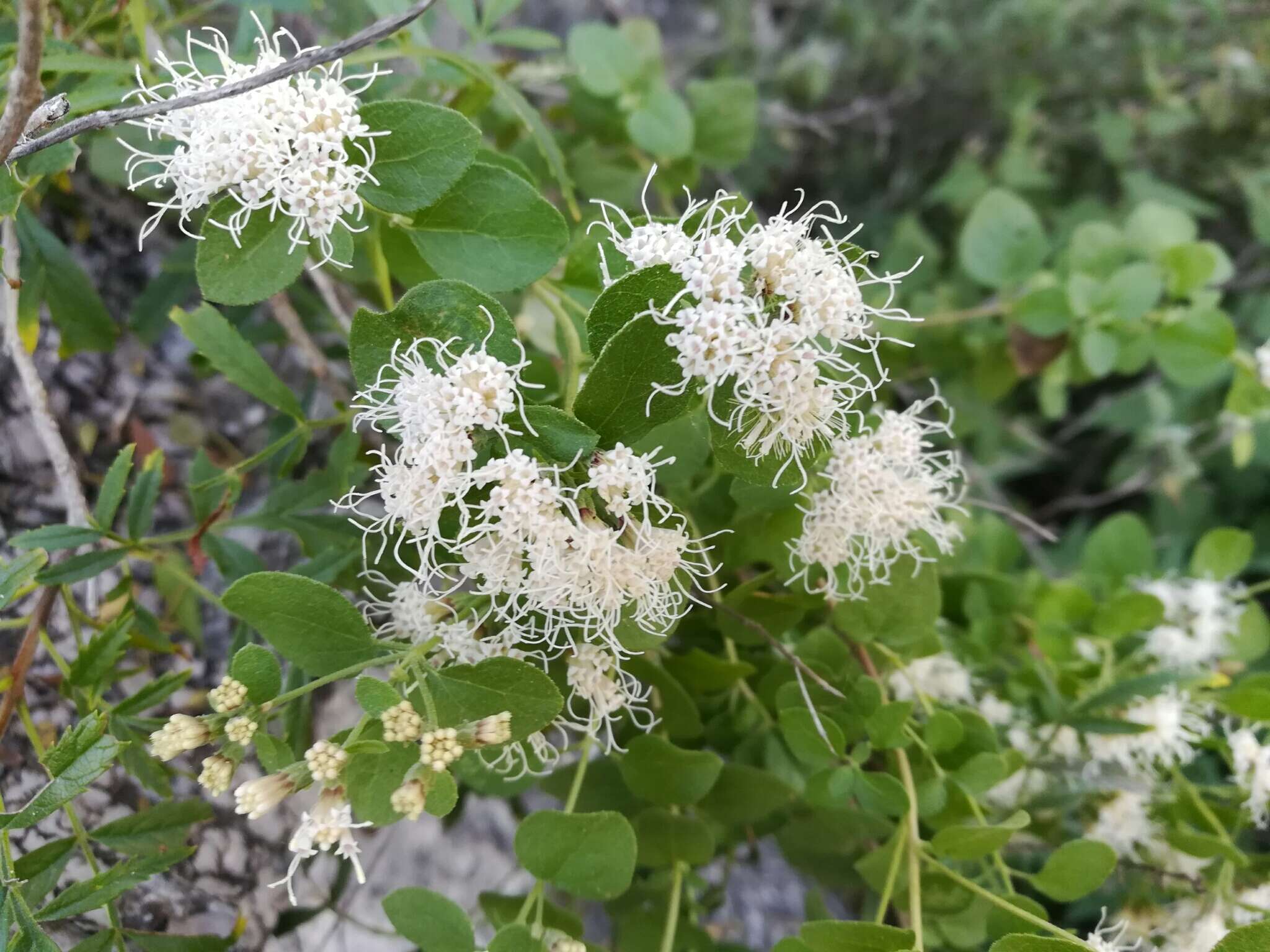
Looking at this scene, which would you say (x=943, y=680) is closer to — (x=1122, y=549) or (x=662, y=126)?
(x=1122, y=549)

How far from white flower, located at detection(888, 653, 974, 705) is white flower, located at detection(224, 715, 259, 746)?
0.56 metres

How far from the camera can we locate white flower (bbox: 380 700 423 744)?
44 cm

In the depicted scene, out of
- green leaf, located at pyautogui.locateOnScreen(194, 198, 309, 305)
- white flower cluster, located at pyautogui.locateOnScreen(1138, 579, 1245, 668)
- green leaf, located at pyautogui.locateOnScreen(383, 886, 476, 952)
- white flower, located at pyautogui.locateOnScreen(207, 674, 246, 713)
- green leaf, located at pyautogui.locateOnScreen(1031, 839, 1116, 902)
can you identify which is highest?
green leaf, located at pyautogui.locateOnScreen(194, 198, 309, 305)

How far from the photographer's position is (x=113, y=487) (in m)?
0.59

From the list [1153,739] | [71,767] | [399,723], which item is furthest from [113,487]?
[1153,739]

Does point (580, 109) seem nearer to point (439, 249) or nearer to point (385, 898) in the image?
point (439, 249)

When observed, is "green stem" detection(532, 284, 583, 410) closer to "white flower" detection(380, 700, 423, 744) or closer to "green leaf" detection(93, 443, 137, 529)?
"white flower" detection(380, 700, 423, 744)

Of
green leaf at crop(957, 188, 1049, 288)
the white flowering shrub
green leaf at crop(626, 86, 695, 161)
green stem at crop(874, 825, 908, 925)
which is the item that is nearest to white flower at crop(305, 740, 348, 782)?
the white flowering shrub

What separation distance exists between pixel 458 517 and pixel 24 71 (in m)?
0.28

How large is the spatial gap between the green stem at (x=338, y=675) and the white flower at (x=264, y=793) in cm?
4

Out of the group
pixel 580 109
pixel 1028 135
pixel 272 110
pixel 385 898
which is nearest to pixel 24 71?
pixel 272 110

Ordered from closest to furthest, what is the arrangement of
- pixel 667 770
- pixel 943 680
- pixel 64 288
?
pixel 667 770, pixel 64 288, pixel 943 680

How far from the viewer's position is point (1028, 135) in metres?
1.37

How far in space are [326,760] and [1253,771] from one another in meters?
0.75
